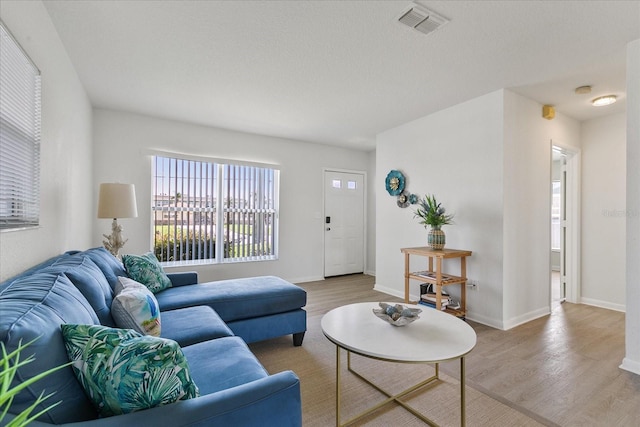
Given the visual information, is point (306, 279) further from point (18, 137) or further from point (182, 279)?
point (18, 137)

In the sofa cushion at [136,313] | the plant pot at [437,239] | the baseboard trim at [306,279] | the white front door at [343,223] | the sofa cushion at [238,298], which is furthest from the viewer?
the white front door at [343,223]

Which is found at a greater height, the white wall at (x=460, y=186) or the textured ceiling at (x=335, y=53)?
the textured ceiling at (x=335, y=53)

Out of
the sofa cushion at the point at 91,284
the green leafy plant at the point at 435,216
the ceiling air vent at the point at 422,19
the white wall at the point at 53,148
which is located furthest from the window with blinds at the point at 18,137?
the green leafy plant at the point at 435,216

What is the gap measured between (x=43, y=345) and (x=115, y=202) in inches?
95.5

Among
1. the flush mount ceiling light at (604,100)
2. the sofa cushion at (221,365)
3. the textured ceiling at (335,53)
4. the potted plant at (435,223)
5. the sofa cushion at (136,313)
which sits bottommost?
the sofa cushion at (221,365)

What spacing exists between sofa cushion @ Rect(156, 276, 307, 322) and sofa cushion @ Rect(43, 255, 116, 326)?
0.69 meters

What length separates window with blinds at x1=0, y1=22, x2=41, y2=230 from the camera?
4.36 feet

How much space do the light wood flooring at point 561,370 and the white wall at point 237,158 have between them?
1697mm

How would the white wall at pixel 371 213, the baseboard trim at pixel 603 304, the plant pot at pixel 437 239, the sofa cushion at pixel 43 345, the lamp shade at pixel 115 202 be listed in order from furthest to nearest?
the white wall at pixel 371 213, the baseboard trim at pixel 603 304, the plant pot at pixel 437 239, the lamp shade at pixel 115 202, the sofa cushion at pixel 43 345

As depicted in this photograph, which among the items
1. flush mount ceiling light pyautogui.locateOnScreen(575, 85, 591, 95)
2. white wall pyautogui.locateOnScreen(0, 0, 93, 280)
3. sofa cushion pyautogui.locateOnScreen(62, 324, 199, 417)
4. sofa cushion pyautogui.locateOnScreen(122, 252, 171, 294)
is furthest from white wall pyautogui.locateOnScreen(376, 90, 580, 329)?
white wall pyautogui.locateOnScreen(0, 0, 93, 280)

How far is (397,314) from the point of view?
1.76 meters

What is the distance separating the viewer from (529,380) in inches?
81.2

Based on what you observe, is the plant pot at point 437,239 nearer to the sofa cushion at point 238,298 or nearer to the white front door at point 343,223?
the sofa cushion at point 238,298

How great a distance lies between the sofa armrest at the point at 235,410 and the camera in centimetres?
85
